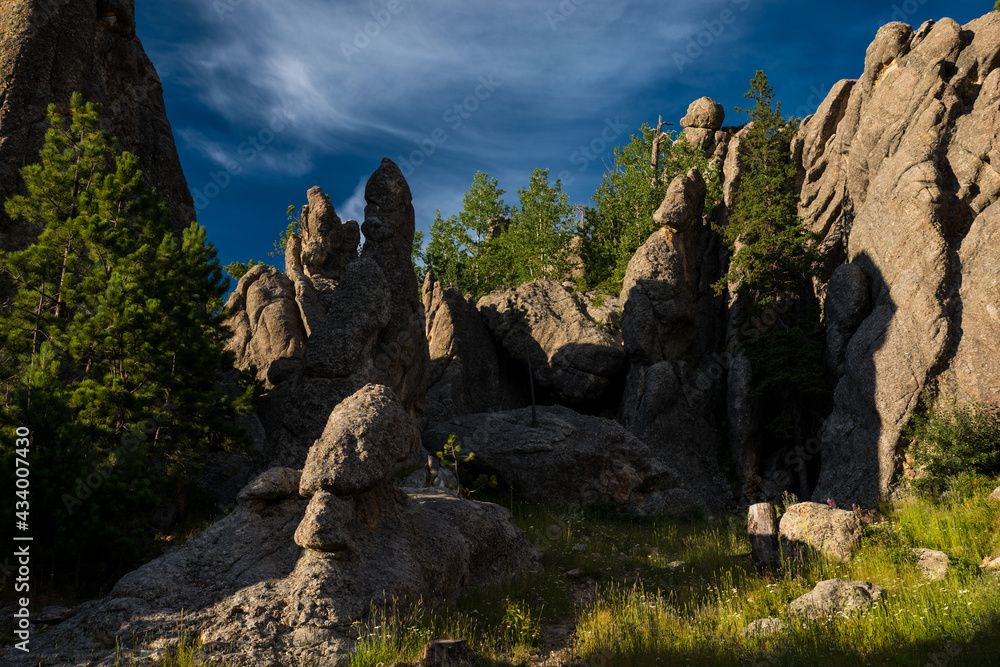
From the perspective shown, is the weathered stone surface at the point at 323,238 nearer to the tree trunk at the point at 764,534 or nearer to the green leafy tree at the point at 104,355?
the green leafy tree at the point at 104,355

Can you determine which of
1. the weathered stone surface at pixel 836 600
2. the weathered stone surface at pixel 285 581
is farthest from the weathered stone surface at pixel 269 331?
the weathered stone surface at pixel 836 600

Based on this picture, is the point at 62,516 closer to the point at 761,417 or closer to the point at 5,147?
the point at 5,147

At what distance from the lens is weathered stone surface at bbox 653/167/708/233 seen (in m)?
34.5

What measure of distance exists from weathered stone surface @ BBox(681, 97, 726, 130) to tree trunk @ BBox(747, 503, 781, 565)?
50922 mm

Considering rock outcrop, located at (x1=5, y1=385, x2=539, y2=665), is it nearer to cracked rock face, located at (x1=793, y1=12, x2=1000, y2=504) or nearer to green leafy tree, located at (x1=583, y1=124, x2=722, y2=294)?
cracked rock face, located at (x1=793, y1=12, x2=1000, y2=504)

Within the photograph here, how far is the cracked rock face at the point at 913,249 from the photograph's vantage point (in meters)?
20.5

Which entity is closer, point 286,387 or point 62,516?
point 62,516

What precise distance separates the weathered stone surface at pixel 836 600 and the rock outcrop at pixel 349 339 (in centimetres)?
1443

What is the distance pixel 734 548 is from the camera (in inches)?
598

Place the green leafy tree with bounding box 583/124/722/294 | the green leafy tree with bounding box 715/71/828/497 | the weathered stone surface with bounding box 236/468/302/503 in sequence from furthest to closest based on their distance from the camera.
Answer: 1. the green leafy tree with bounding box 583/124/722/294
2. the green leafy tree with bounding box 715/71/828/497
3. the weathered stone surface with bounding box 236/468/302/503

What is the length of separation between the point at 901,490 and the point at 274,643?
66.2ft

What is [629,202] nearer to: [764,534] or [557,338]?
[557,338]

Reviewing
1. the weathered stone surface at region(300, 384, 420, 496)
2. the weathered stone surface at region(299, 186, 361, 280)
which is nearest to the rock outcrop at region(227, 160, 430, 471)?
the weathered stone surface at region(299, 186, 361, 280)

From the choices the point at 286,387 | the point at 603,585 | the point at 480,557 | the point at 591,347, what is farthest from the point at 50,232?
the point at 591,347
